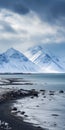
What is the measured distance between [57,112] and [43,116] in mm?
5350

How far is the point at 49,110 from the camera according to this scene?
54.5 meters

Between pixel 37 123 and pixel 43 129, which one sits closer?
pixel 43 129

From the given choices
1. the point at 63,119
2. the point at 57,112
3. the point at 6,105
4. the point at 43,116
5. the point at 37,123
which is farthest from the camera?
the point at 6,105

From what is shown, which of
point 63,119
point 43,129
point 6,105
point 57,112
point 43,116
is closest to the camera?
point 43,129

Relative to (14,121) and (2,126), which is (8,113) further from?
(2,126)

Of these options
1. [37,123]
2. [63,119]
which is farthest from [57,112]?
[37,123]

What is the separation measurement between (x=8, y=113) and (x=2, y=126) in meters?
11.3

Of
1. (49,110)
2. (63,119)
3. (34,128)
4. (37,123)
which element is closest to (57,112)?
(49,110)

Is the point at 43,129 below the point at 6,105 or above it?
below

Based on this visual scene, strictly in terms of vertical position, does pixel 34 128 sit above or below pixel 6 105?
below

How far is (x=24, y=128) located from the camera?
37312 millimetres

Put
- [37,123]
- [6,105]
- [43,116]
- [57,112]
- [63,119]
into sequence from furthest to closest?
[6,105], [57,112], [43,116], [63,119], [37,123]

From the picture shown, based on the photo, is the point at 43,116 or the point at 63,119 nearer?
the point at 63,119

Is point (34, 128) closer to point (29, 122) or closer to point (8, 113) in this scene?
point (29, 122)
